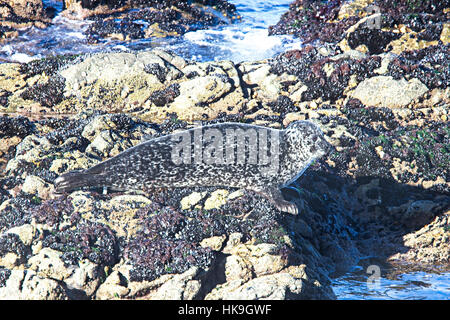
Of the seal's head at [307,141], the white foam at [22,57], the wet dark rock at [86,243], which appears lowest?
the white foam at [22,57]

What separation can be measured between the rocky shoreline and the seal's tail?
0.22 m

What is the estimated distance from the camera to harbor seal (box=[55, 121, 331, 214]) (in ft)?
27.1

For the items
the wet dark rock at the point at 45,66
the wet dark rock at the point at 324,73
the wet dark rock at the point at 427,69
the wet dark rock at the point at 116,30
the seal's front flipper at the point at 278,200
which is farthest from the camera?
the wet dark rock at the point at 116,30

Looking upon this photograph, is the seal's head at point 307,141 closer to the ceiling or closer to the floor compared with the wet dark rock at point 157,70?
closer to the ceiling

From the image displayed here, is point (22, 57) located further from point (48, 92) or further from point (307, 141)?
point (307, 141)

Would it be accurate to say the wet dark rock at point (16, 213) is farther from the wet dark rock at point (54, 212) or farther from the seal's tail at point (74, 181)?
the seal's tail at point (74, 181)

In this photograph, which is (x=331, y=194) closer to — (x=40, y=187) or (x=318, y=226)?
(x=318, y=226)

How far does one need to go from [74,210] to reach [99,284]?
157 cm

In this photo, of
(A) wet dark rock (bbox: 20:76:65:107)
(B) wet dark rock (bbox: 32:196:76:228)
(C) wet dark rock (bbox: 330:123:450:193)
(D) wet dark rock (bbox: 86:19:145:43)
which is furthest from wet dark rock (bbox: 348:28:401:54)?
(B) wet dark rock (bbox: 32:196:76:228)

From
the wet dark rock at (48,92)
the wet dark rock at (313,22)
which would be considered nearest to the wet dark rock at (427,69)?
the wet dark rock at (313,22)

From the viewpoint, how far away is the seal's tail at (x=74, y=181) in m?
7.94

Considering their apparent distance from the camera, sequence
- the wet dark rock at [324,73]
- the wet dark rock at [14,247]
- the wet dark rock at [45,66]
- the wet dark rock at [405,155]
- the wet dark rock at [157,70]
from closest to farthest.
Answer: the wet dark rock at [14,247]
the wet dark rock at [405,155]
the wet dark rock at [324,73]
the wet dark rock at [157,70]
the wet dark rock at [45,66]

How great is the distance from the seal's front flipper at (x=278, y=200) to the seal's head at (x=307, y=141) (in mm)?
947

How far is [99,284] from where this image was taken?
6.48m
